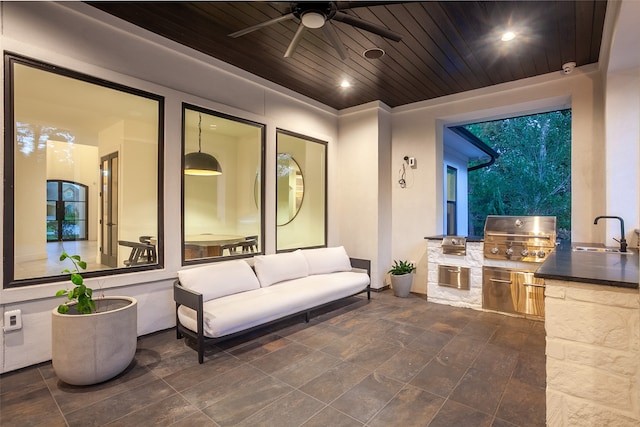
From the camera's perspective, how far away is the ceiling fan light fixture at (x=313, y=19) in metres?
2.34

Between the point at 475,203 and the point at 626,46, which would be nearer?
the point at 626,46

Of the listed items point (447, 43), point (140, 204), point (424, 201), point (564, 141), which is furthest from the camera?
point (564, 141)

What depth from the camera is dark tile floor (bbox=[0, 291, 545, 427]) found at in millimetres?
1898

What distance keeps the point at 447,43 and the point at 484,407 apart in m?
3.23

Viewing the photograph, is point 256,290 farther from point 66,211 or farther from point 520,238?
point 520,238

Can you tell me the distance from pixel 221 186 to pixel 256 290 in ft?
8.20

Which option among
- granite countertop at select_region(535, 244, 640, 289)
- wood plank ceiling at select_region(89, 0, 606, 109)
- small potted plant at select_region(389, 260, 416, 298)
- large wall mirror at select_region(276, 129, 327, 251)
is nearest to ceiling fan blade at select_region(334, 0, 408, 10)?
wood plank ceiling at select_region(89, 0, 606, 109)

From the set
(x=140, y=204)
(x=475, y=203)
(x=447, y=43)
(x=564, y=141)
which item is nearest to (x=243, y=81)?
(x=140, y=204)

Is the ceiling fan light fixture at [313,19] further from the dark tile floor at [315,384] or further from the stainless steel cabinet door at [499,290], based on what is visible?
the stainless steel cabinet door at [499,290]

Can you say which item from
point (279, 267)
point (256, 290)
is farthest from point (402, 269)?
point (256, 290)

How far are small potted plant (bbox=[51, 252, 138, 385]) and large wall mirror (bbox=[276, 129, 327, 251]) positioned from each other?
264 centimetres

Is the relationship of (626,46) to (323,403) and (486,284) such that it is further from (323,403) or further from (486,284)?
(323,403)

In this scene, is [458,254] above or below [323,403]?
above

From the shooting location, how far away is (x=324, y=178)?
529 centimetres
